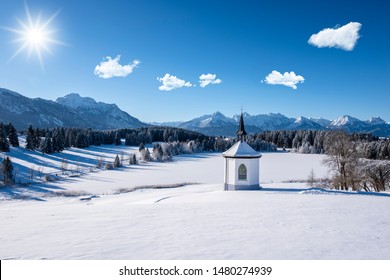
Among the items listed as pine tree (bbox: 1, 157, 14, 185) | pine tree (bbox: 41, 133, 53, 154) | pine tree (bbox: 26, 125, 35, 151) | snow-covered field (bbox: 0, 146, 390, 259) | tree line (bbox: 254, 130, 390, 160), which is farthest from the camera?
tree line (bbox: 254, 130, 390, 160)

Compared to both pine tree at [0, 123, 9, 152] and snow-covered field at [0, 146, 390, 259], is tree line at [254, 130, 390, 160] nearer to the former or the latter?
snow-covered field at [0, 146, 390, 259]

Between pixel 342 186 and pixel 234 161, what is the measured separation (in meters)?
15.5

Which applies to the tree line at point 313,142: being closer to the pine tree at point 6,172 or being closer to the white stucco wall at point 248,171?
the white stucco wall at point 248,171

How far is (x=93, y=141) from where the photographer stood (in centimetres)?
13825

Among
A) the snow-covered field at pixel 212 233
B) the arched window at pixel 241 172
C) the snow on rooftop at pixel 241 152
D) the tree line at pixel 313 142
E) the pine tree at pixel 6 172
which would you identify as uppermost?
the tree line at pixel 313 142

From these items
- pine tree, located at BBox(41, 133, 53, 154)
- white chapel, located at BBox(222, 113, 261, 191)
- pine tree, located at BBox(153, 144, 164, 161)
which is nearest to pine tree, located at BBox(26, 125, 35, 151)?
pine tree, located at BBox(41, 133, 53, 154)

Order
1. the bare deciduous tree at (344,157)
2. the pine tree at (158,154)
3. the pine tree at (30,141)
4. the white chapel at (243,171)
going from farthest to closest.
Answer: the pine tree at (158,154), the pine tree at (30,141), the bare deciduous tree at (344,157), the white chapel at (243,171)

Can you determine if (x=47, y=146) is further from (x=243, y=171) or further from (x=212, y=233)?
(x=212, y=233)

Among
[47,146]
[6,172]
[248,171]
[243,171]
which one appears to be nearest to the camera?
[248,171]

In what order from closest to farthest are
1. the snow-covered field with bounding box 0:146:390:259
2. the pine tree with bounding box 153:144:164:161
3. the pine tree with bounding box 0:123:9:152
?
the snow-covered field with bounding box 0:146:390:259
the pine tree with bounding box 0:123:9:152
the pine tree with bounding box 153:144:164:161

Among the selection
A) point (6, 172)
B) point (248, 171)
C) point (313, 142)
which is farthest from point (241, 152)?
point (313, 142)

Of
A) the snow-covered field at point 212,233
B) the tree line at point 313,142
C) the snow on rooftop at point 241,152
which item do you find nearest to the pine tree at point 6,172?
the snow-covered field at point 212,233

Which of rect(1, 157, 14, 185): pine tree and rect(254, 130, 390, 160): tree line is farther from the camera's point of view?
rect(254, 130, 390, 160): tree line

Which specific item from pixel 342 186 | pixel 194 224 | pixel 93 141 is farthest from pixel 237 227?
pixel 93 141
